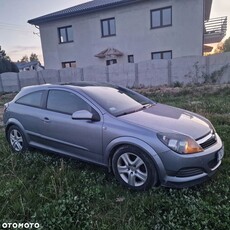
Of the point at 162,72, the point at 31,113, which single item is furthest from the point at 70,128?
the point at 162,72

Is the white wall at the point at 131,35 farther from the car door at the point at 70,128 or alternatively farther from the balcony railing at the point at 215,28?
the car door at the point at 70,128

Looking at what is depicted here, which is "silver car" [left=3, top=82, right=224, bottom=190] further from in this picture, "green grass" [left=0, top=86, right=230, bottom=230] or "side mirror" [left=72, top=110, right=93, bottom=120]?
"green grass" [left=0, top=86, right=230, bottom=230]

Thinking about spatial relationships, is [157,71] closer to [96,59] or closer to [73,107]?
[96,59]

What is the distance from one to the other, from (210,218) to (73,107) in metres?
2.49

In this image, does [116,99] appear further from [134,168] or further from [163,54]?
[163,54]

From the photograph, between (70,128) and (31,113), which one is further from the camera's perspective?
(31,113)

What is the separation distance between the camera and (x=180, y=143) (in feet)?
9.29

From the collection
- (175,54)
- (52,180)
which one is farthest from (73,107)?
(175,54)

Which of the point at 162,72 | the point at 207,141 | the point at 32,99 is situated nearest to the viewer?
the point at 207,141

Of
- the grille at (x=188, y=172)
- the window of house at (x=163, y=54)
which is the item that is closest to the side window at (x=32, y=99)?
the grille at (x=188, y=172)

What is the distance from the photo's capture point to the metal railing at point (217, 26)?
687 inches

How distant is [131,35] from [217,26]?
687 centimetres

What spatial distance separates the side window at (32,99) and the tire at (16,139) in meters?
0.53

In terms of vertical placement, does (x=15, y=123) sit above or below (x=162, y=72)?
below
